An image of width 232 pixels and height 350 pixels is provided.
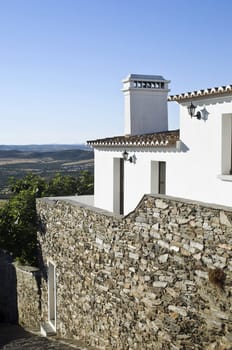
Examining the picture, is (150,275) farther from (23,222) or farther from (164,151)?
(23,222)

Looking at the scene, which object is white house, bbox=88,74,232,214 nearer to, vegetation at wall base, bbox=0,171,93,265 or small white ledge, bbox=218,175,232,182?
small white ledge, bbox=218,175,232,182

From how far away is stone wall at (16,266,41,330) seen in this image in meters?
16.5

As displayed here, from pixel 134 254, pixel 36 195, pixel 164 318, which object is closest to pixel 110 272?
pixel 134 254

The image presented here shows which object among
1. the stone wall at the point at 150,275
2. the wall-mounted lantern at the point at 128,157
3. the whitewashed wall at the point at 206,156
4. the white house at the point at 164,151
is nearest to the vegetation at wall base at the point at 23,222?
the white house at the point at 164,151

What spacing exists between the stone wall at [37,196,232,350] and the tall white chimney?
3758mm

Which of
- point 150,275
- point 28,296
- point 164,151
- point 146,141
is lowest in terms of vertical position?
point 28,296

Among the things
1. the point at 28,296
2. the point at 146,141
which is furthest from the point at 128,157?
the point at 28,296

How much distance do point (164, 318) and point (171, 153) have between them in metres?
3.95

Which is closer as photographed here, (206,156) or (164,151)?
(206,156)

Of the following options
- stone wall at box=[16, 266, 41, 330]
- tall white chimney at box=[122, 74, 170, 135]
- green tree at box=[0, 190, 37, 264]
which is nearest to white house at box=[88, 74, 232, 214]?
tall white chimney at box=[122, 74, 170, 135]

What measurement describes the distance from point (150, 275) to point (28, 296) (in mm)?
9178

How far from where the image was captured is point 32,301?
16875mm

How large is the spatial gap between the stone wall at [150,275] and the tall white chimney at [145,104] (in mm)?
3758

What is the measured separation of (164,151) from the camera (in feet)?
37.0
